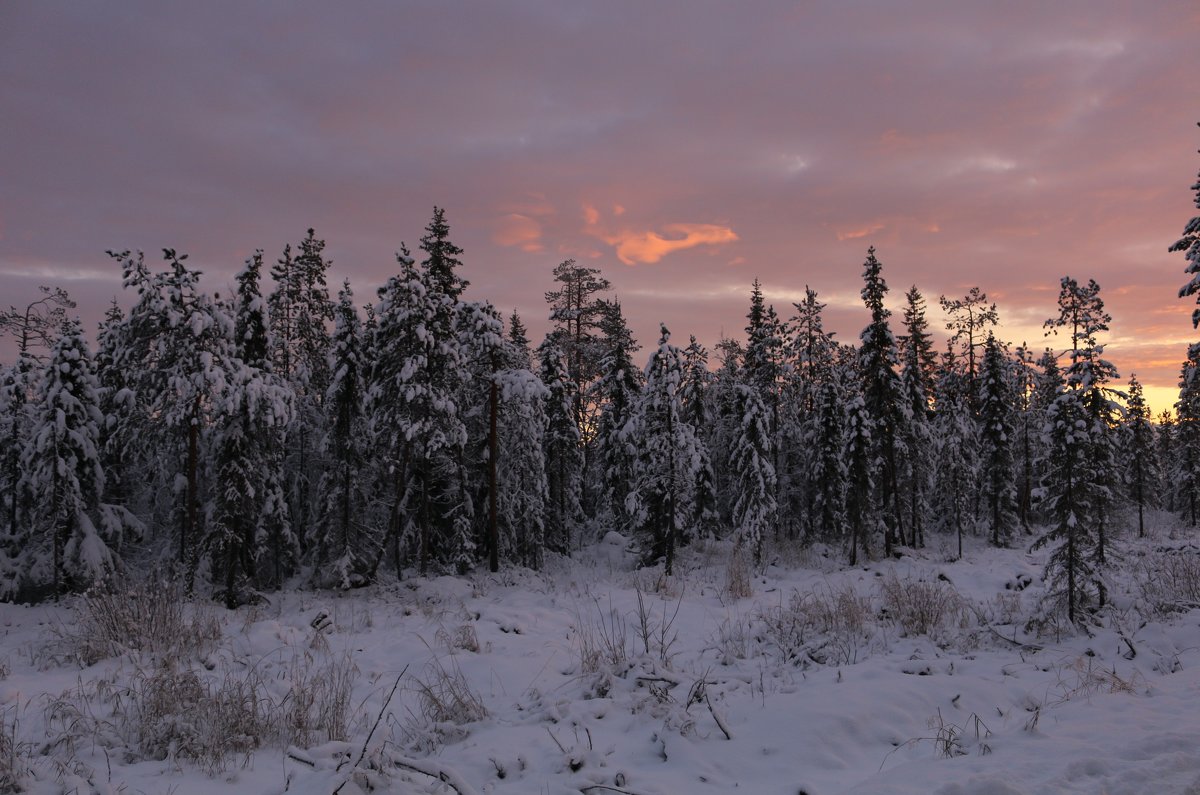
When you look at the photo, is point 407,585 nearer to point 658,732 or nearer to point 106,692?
point 106,692

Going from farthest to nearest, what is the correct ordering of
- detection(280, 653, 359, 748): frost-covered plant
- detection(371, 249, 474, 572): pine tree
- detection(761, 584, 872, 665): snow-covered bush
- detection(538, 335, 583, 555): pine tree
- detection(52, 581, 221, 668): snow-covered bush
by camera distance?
detection(538, 335, 583, 555): pine tree, detection(371, 249, 474, 572): pine tree, detection(761, 584, 872, 665): snow-covered bush, detection(52, 581, 221, 668): snow-covered bush, detection(280, 653, 359, 748): frost-covered plant

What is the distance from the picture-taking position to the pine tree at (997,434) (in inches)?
1411

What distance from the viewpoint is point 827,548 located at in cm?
3441

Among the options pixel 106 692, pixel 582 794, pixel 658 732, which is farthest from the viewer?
pixel 106 692

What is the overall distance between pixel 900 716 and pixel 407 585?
20722 mm

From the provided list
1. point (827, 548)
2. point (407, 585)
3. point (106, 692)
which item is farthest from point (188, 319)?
point (827, 548)

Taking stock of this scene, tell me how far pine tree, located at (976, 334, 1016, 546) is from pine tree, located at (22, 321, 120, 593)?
144ft

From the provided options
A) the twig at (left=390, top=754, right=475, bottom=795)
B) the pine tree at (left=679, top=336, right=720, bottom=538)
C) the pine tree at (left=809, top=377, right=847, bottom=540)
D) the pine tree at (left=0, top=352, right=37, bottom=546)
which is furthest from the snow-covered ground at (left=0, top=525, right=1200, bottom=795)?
the pine tree at (left=809, top=377, right=847, bottom=540)

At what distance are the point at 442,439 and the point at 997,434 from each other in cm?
3243

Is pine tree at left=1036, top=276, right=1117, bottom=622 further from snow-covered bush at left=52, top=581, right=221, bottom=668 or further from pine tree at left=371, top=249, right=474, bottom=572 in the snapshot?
pine tree at left=371, top=249, right=474, bottom=572

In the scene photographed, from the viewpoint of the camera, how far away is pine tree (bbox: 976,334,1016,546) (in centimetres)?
3584

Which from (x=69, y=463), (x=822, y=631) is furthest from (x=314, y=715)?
(x=69, y=463)

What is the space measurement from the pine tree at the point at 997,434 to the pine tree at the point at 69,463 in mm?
43902

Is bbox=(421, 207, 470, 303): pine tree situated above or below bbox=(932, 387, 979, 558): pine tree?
above
